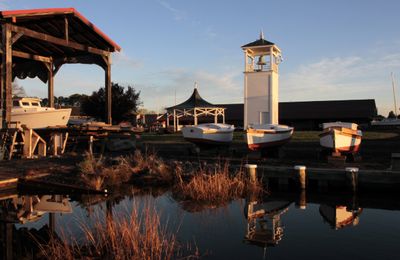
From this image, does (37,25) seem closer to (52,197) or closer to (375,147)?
(52,197)

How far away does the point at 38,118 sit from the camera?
749 inches

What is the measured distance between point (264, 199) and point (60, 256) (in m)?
7.74

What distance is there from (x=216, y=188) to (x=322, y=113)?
3562 centimetres

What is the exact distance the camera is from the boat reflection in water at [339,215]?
34.4ft

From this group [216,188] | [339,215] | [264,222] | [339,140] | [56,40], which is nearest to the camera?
[264,222]

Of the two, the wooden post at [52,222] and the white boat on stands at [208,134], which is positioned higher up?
the white boat on stands at [208,134]

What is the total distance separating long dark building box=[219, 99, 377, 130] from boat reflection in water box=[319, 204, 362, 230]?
3318 cm

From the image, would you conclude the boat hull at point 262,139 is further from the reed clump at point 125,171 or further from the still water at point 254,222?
the still water at point 254,222

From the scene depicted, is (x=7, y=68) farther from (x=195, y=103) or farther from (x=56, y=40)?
(x=195, y=103)

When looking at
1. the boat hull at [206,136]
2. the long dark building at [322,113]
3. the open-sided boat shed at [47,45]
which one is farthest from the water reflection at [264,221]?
the long dark building at [322,113]

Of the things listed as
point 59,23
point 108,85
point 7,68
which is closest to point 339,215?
point 108,85

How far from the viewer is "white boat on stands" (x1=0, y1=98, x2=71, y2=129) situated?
61.8ft

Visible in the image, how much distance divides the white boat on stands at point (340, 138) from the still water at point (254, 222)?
12.0 ft

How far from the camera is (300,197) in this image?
13.4 metres
